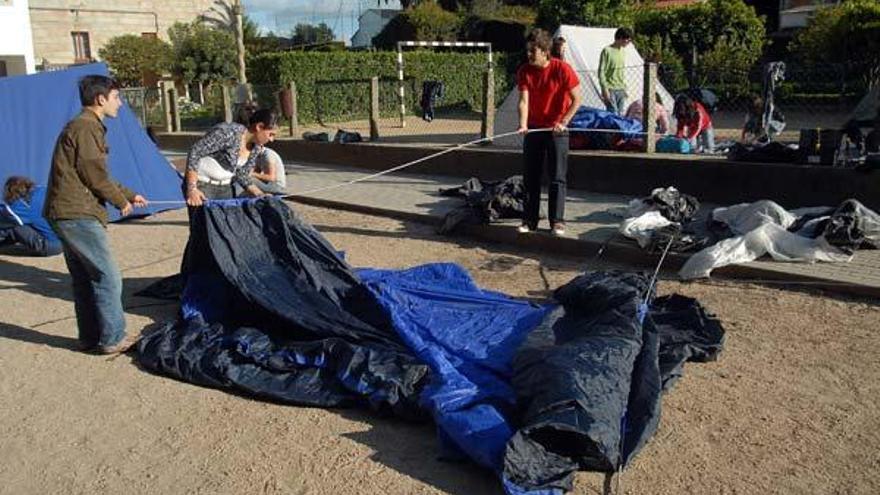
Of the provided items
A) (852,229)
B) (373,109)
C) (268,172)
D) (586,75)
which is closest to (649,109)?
(586,75)

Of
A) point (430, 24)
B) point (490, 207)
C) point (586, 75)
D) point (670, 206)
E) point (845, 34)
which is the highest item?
point (430, 24)

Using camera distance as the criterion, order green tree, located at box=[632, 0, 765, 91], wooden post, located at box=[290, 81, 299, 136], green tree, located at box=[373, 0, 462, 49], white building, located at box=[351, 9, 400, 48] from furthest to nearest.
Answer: white building, located at box=[351, 9, 400, 48] < green tree, located at box=[373, 0, 462, 49] < green tree, located at box=[632, 0, 765, 91] < wooden post, located at box=[290, 81, 299, 136]

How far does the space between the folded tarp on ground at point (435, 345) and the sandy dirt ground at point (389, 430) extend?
0.13 metres

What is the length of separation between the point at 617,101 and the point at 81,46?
4400 centimetres

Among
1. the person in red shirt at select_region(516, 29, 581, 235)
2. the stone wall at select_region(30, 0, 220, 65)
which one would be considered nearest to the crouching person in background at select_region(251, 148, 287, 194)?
the person in red shirt at select_region(516, 29, 581, 235)

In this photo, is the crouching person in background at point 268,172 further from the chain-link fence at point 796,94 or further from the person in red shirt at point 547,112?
the chain-link fence at point 796,94

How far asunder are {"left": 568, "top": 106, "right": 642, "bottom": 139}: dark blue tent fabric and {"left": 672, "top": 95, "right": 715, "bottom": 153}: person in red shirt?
0.55m

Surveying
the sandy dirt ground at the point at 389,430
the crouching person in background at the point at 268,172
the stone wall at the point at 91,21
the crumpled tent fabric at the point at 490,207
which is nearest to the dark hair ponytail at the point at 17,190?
the sandy dirt ground at the point at 389,430

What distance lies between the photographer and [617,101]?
1166 cm

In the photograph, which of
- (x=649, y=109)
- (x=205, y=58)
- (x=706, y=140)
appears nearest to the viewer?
(x=649, y=109)

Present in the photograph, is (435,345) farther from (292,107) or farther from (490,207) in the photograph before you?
(292,107)

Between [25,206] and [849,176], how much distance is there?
8501mm

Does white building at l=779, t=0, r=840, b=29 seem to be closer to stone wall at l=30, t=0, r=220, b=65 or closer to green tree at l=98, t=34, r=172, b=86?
green tree at l=98, t=34, r=172, b=86

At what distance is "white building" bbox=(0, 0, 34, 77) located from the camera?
33031 millimetres
